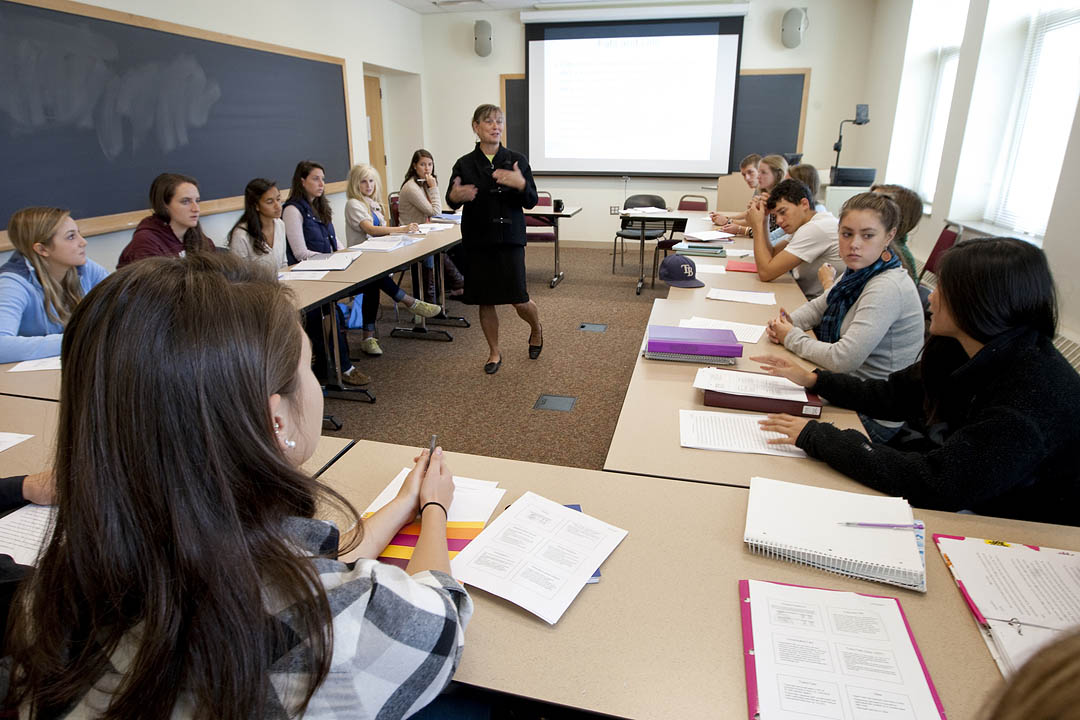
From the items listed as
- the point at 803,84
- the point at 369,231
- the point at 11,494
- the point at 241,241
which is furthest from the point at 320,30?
the point at 11,494

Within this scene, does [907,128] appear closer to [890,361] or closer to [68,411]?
[890,361]

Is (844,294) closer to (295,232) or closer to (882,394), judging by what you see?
(882,394)

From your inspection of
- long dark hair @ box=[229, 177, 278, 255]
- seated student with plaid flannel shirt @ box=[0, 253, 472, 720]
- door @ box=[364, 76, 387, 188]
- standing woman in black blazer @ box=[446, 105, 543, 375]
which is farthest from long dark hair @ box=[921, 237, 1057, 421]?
door @ box=[364, 76, 387, 188]

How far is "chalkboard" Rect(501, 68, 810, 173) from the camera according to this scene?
7277 millimetres

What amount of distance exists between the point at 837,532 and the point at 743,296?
2.07 m

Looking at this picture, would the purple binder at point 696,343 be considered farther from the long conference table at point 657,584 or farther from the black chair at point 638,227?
the black chair at point 638,227

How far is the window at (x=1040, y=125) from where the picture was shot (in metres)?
3.77

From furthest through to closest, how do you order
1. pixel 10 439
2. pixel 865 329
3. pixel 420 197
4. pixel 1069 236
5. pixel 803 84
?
1. pixel 803 84
2. pixel 420 197
3. pixel 1069 236
4. pixel 865 329
5. pixel 10 439

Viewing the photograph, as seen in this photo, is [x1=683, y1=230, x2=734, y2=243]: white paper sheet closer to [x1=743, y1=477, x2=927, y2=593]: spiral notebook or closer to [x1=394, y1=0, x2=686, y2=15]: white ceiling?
[x1=743, y1=477, x2=927, y2=593]: spiral notebook

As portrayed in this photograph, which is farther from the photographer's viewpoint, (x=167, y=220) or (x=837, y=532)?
(x=167, y=220)

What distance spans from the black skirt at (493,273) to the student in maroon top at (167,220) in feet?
4.58

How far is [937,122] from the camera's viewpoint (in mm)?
5656

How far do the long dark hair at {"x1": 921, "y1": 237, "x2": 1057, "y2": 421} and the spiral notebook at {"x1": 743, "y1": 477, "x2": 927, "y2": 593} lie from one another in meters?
0.47

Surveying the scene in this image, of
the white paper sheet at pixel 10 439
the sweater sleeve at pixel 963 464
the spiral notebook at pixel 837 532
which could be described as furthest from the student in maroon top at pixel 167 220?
the sweater sleeve at pixel 963 464
